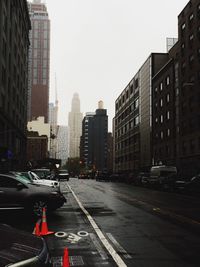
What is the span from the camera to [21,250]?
3.65 m

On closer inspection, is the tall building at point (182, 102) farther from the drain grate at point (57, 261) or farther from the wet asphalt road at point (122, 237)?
the drain grate at point (57, 261)

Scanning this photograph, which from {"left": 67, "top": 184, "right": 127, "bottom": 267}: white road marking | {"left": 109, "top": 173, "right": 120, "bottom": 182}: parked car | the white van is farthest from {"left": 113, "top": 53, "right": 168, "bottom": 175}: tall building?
{"left": 67, "top": 184, "right": 127, "bottom": 267}: white road marking

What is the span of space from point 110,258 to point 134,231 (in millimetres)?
3380

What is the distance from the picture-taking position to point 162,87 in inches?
2884

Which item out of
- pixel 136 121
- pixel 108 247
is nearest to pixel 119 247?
pixel 108 247

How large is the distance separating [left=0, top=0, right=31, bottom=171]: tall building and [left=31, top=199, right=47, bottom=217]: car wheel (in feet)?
110

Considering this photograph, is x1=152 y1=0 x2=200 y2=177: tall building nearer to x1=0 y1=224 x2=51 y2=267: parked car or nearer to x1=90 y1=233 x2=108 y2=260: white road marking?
x1=90 y1=233 x2=108 y2=260: white road marking

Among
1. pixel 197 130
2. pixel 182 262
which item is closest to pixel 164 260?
pixel 182 262

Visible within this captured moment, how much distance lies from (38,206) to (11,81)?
52.0 meters

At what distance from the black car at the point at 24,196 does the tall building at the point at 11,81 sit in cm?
3339

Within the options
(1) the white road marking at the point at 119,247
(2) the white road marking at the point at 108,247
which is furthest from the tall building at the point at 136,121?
(1) the white road marking at the point at 119,247

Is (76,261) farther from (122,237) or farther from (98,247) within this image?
(122,237)

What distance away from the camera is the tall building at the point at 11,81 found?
54.6 m

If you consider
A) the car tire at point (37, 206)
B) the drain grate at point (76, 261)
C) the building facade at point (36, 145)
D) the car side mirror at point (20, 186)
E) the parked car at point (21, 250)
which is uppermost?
the building facade at point (36, 145)
